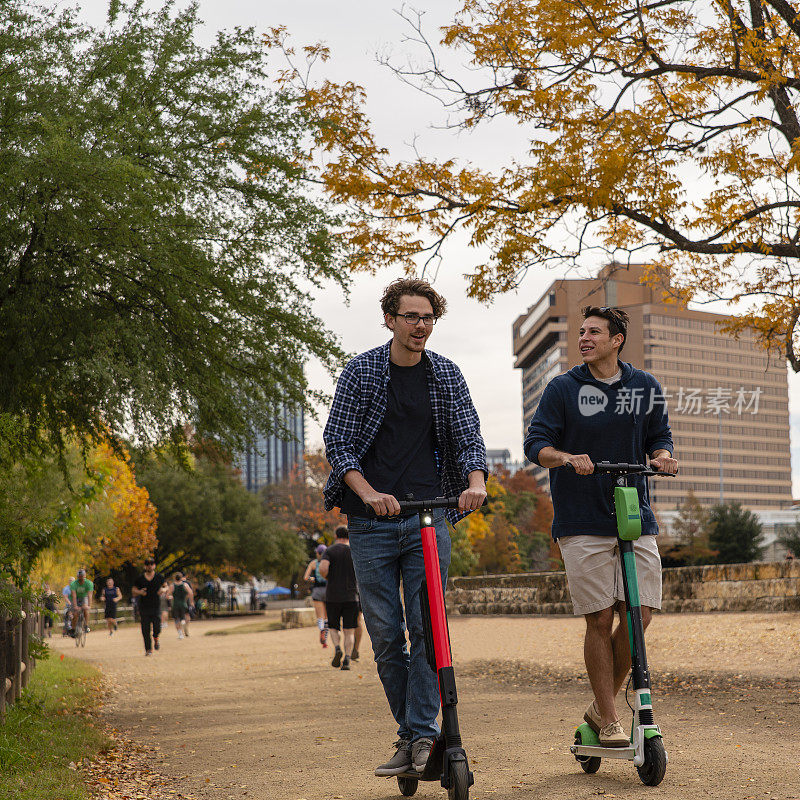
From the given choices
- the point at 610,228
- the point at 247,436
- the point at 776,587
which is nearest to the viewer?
the point at 247,436

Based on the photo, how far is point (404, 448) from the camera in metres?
4.66

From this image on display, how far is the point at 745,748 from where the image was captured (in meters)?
5.37

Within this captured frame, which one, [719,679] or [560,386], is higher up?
[560,386]

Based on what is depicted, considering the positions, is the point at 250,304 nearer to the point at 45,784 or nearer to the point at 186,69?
the point at 186,69

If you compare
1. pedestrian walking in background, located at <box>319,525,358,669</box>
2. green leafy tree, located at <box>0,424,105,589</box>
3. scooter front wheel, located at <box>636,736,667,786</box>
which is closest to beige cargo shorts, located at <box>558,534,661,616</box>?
scooter front wheel, located at <box>636,736,667,786</box>

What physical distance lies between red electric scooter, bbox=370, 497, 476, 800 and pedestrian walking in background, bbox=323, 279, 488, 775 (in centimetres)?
21

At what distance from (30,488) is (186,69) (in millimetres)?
4877

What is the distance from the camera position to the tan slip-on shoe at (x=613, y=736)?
4.67 meters

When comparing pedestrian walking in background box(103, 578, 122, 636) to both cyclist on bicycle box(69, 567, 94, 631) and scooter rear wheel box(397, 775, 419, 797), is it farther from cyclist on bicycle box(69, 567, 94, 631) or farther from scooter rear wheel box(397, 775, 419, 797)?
scooter rear wheel box(397, 775, 419, 797)

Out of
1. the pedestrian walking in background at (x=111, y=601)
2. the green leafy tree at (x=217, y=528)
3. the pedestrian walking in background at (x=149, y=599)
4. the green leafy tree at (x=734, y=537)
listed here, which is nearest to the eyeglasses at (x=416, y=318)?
the pedestrian walking in background at (x=149, y=599)

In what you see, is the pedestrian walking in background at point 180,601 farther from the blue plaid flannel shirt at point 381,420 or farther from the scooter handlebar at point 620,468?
the scooter handlebar at point 620,468

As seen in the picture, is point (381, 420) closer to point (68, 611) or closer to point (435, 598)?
point (435, 598)

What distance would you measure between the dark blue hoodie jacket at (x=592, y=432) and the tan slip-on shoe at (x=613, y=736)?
34.6 inches

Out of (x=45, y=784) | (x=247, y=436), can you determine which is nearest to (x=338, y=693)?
(x=247, y=436)
